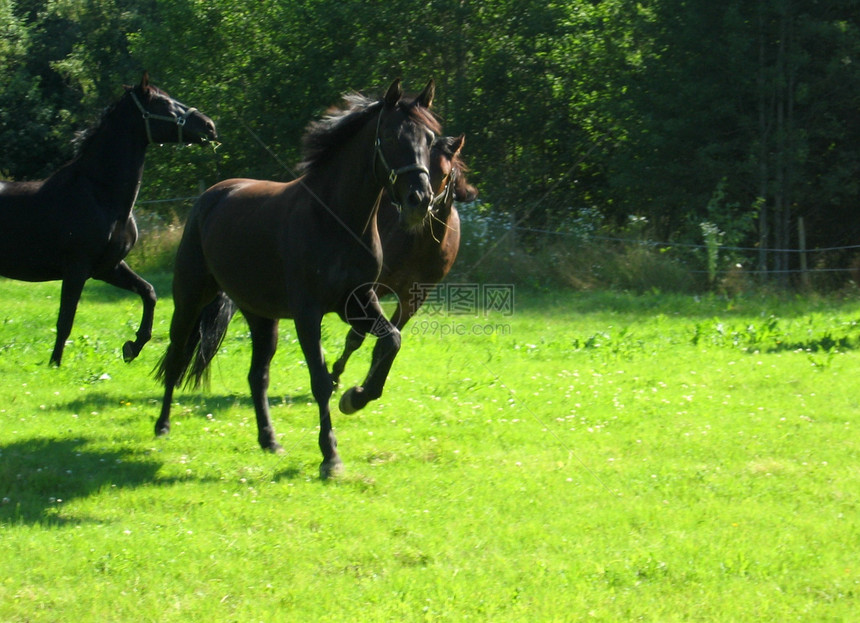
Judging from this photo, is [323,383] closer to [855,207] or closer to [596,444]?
[596,444]

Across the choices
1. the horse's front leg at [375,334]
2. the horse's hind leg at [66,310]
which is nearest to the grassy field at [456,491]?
the horse's hind leg at [66,310]

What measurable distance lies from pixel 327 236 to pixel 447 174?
1.98 m

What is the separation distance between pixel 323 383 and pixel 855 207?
16.7 meters

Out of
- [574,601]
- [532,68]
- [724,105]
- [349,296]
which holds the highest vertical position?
[532,68]

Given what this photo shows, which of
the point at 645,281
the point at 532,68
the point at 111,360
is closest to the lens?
the point at 111,360

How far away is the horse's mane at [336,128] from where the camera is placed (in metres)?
6.70

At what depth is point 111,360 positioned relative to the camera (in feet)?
34.3

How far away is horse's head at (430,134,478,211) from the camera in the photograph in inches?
331

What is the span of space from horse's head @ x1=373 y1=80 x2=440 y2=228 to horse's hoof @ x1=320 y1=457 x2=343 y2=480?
5.69 ft

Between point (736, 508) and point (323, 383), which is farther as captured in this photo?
point (323, 383)

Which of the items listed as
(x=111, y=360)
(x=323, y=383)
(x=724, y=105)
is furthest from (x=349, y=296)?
(x=724, y=105)

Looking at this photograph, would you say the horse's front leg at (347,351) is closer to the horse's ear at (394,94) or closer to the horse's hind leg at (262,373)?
the horse's hind leg at (262,373)

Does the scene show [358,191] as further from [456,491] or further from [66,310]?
[66,310]

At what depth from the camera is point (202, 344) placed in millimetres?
8320
